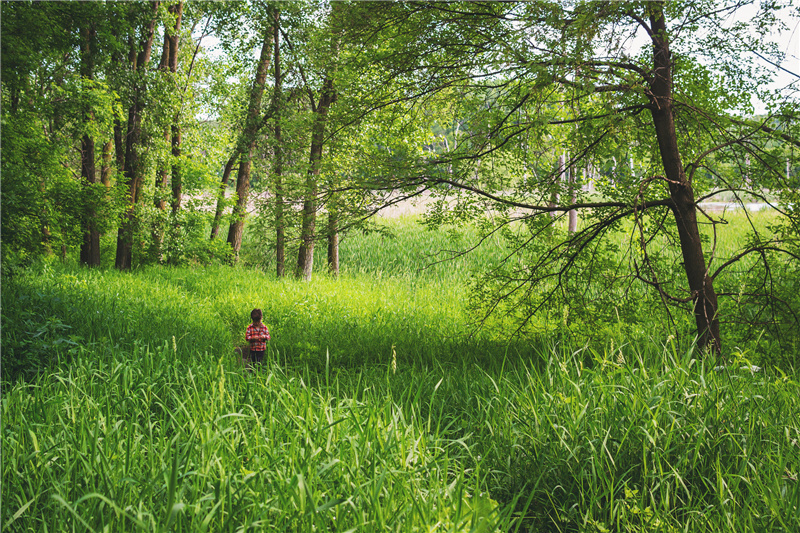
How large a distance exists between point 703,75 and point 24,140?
11.6 meters

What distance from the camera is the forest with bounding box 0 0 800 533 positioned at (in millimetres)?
2584

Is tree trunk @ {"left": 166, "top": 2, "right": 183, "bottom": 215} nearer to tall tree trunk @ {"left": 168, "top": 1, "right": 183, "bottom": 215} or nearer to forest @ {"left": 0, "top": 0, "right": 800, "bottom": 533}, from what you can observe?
tall tree trunk @ {"left": 168, "top": 1, "right": 183, "bottom": 215}

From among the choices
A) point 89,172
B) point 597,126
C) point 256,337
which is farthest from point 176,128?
point 597,126

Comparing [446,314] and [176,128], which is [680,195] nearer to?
[446,314]

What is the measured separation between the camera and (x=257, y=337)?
645 cm

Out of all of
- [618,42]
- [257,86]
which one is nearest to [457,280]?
[257,86]

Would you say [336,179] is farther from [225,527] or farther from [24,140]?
[24,140]

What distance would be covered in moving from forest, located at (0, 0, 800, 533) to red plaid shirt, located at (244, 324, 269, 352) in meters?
0.45

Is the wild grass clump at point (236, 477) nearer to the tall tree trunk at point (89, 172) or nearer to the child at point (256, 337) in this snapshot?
the child at point (256, 337)

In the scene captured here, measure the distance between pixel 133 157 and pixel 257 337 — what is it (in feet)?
33.6

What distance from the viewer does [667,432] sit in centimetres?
303

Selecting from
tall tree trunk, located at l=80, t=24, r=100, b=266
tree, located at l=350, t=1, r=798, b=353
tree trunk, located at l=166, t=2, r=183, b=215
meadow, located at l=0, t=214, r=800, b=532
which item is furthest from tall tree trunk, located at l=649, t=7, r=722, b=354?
tree trunk, located at l=166, t=2, r=183, b=215

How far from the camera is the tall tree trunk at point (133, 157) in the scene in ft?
45.1

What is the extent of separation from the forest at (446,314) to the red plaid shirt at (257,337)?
0.45 metres
